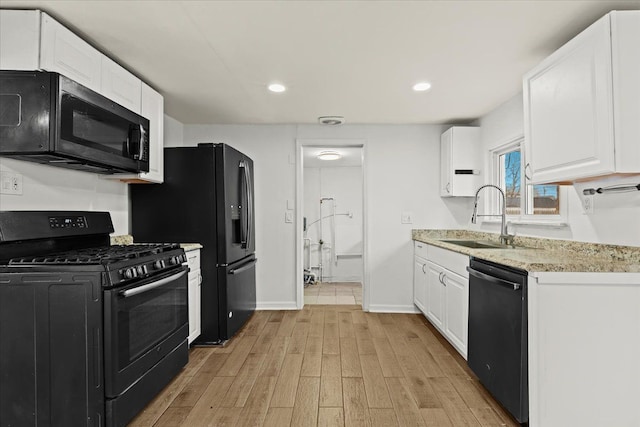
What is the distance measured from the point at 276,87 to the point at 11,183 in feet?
6.23

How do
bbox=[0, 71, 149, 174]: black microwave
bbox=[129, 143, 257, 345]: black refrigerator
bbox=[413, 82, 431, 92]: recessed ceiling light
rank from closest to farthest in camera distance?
bbox=[0, 71, 149, 174]: black microwave, bbox=[413, 82, 431, 92]: recessed ceiling light, bbox=[129, 143, 257, 345]: black refrigerator

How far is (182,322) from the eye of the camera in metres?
2.52

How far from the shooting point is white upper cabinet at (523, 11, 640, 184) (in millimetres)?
1697

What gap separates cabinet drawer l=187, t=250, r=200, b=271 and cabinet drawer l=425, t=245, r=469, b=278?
6.85ft

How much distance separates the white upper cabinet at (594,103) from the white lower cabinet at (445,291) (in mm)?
957

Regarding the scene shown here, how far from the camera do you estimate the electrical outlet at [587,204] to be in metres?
2.32


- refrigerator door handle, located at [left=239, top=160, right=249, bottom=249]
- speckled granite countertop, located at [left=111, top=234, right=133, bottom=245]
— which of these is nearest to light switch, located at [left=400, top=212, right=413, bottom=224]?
refrigerator door handle, located at [left=239, top=160, right=249, bottom=249]

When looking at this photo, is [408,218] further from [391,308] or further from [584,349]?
[584,349]

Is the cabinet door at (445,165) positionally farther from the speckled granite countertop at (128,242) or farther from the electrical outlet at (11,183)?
the electrical outlet at (11,183)

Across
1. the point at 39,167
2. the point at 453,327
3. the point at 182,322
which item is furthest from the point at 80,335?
the point at 453,327

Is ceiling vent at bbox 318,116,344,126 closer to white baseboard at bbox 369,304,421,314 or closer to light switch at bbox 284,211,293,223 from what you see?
light switch at bbox 284,211,293,223

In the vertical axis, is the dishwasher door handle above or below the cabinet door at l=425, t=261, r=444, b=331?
above

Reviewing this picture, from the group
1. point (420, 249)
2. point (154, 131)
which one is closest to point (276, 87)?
point (154, 131)

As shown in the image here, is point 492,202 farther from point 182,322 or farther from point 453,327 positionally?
point 182,322
